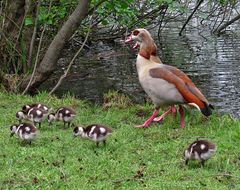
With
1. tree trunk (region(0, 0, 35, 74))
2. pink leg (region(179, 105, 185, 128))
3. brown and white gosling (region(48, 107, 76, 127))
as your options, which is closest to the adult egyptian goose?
pink leg (region(179, 105, 185, 128))

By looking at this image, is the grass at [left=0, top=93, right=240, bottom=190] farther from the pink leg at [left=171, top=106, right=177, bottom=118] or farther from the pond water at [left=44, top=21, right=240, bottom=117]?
the pond water at [left=44, top=21, right=240, bottom=117]

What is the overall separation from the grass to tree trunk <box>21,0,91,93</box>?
287 cm

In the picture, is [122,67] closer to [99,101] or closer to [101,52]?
[101,52]

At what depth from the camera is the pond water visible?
14.6 meters

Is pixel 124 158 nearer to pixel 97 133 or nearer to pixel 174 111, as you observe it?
pixel 97 133

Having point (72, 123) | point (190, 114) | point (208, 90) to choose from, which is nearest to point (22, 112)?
point (72, 123)

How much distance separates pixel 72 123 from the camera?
10.2 metres

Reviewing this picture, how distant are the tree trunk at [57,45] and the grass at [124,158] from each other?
9.41 feet

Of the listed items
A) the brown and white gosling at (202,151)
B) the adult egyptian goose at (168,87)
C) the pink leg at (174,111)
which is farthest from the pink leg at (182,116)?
the brown and white gosling at (202,151)

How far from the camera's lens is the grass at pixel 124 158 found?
264 inches

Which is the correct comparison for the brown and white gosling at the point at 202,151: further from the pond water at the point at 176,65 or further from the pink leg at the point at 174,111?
the pond water at the point at 176,65

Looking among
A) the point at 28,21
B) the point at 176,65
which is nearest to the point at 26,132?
the point at 28,21

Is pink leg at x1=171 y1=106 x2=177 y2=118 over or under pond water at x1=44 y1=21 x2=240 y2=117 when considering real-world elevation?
over

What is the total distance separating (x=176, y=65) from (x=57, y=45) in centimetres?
609
